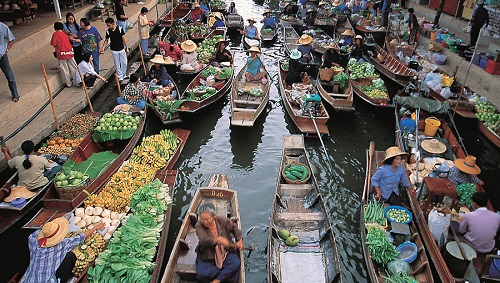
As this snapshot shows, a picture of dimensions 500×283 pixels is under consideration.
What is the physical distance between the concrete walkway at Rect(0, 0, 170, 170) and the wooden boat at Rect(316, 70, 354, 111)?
7.36 metres

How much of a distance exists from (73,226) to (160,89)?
19.2 ft

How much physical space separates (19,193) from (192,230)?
135 inches

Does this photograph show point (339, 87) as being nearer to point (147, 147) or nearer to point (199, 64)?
point (199, 64)

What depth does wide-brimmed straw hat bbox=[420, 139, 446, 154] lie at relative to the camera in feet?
28.0

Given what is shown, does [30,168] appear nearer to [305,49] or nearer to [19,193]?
[19,193]

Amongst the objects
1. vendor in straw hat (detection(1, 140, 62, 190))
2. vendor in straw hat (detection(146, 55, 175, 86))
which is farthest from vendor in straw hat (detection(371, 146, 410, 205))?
vendor in straw hat (detection(146, 55, 175, 86))

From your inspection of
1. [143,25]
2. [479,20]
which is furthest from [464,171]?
[143,25]

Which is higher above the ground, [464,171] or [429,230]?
[464,171]

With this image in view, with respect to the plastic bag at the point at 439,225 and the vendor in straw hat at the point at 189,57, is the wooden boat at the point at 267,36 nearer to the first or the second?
the vendor in straw hat at the point at 189,57

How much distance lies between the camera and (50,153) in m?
8.21

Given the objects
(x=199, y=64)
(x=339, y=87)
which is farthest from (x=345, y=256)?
(x=199, y=64)

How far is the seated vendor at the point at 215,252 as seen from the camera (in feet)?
16.0

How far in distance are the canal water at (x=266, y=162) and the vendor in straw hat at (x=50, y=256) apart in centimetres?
178

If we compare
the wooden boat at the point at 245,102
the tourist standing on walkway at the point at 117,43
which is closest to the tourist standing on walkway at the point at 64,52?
the tourist standing on walkway at the point at 117,43
